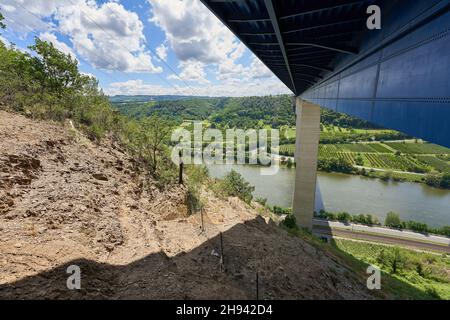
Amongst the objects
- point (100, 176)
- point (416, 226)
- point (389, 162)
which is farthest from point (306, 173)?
point (389, 162)

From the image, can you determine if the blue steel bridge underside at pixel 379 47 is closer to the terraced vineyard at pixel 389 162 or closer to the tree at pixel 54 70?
the tree at pixel 54 70

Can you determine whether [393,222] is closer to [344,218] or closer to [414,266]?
[344,218]

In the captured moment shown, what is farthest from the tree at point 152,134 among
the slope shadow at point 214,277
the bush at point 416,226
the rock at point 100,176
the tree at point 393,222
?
the bush at point 416,226

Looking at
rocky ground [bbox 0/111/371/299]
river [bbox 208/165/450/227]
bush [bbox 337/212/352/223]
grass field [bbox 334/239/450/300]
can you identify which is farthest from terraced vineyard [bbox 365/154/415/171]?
rocky ground [bbox 0/111/371/299]

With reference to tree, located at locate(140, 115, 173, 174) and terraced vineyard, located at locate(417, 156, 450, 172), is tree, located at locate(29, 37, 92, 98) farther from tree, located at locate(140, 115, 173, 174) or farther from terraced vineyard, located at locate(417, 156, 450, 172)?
terraced vineyard, located at locate(417, 156, 450, 172)

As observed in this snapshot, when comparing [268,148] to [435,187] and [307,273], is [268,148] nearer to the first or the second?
[435,187]

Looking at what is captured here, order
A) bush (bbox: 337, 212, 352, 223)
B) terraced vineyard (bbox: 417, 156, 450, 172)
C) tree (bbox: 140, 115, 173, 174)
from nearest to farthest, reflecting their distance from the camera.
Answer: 1. tree (bbox: 140, 115, 173, 174)
2. bush (bbox: 337, 212, 352, 223)
3. terraced vineyard (bbox: 417, 156, 450, 172)
